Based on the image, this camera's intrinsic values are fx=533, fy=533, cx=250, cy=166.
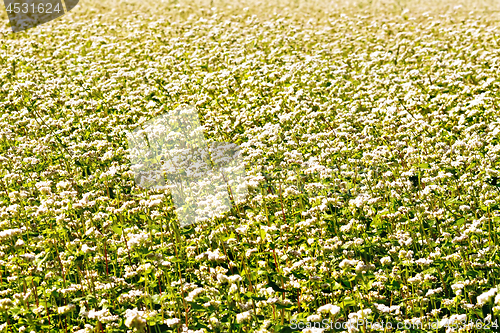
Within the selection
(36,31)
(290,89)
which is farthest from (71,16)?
(290,89)

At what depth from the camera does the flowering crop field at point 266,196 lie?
528cm

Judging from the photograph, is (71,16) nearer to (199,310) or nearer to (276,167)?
(276,167)

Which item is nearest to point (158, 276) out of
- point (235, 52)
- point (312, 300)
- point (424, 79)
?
point (312, 300)

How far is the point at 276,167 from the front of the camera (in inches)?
300

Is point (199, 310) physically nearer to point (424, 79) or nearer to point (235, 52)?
point (424, 79)

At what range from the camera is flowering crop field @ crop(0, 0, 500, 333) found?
528 cm

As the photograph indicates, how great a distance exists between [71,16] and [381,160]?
17225mm

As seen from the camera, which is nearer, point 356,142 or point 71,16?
point 356,142

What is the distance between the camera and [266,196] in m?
7.29

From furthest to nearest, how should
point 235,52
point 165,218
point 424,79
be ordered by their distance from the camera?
point 235,52, point 424,79, point 165,218

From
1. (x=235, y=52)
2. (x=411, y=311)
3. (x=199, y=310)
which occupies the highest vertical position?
(x=235, y=52)

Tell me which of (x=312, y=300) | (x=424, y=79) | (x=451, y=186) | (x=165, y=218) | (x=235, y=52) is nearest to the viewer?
(x=312, y=300)

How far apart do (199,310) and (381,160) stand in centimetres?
386

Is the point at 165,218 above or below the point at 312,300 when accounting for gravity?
above
